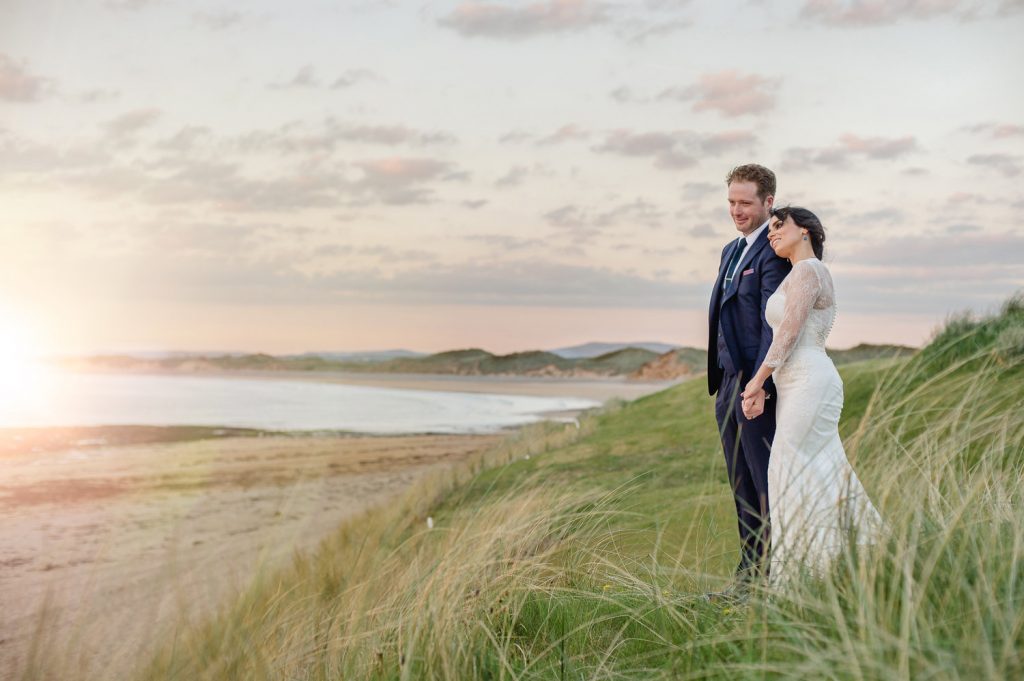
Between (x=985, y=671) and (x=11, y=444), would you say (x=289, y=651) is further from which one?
(x=11, y=444)

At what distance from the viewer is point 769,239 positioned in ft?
14.0

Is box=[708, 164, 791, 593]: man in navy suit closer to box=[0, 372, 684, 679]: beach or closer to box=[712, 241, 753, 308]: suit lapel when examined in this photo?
box=[712, 241, 753, 308]: suit lapel

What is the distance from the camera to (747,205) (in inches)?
171

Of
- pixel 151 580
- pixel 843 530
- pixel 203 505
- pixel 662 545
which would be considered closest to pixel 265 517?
pixel 203 505

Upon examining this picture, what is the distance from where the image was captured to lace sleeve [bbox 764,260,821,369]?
13.2 ft

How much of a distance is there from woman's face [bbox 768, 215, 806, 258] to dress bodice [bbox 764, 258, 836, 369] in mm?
97

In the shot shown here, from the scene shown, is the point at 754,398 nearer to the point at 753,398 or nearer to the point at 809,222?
the point at 753,398

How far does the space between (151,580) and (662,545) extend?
5.21 meters

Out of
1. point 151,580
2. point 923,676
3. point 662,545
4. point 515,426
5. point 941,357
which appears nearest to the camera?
point 923,676

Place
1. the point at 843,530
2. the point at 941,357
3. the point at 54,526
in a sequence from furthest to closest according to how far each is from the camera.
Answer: the point at 54,526, the point at 941,357, the point at 843,530

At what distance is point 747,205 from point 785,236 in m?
0.31

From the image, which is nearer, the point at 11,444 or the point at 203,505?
the point at 203,505

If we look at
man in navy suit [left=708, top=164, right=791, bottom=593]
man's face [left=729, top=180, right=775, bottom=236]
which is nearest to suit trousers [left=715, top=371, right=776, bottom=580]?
man in navy suit [left=708, top=164, right=791, bottom=593]

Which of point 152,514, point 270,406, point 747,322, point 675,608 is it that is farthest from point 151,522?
point 270,406
